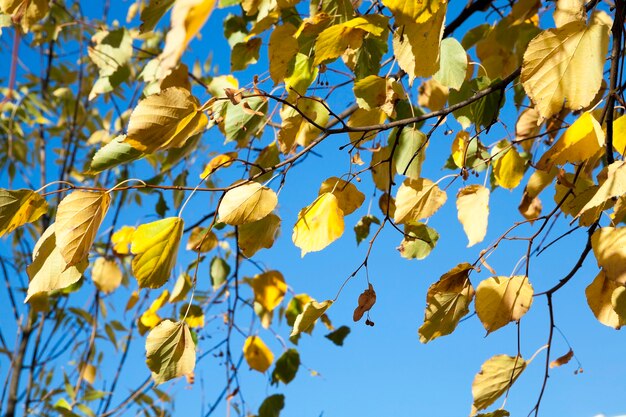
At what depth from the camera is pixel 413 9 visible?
48cm

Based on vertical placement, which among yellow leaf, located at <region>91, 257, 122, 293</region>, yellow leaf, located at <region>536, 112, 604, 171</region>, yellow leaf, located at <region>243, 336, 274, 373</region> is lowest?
yellow leaf, located at <region>536, 112, 604, 171</region>

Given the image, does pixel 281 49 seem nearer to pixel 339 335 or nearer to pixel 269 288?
pixel 269 288

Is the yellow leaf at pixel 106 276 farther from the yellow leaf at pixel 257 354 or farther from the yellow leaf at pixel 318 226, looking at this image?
the yellow leaf at pixel 318 226

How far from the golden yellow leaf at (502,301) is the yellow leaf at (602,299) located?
6 centimetres

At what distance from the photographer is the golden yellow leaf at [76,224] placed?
0.49 m

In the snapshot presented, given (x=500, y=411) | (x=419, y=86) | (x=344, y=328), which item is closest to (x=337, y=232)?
(x=500, y=411)

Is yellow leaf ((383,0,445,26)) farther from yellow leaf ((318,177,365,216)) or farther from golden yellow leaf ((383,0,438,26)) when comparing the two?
yellow leaf ((318,177,365,216))

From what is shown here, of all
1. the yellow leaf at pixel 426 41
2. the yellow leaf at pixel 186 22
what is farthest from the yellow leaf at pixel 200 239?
the yellow leaf at pixel 186 22

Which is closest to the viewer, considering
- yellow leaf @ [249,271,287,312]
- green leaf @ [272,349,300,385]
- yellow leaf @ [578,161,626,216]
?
yellow leaf @ [578,161,626,216]

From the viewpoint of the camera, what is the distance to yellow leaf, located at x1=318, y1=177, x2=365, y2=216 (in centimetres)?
65

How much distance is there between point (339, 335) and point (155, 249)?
2.14ft

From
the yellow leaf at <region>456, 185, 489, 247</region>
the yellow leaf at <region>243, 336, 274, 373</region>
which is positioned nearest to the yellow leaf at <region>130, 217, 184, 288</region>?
the yellow leaf at <region>456, 185, 489, 247</region>

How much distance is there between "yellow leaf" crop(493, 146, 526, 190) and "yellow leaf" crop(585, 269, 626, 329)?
0.18 metres

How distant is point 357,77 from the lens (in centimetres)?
70
